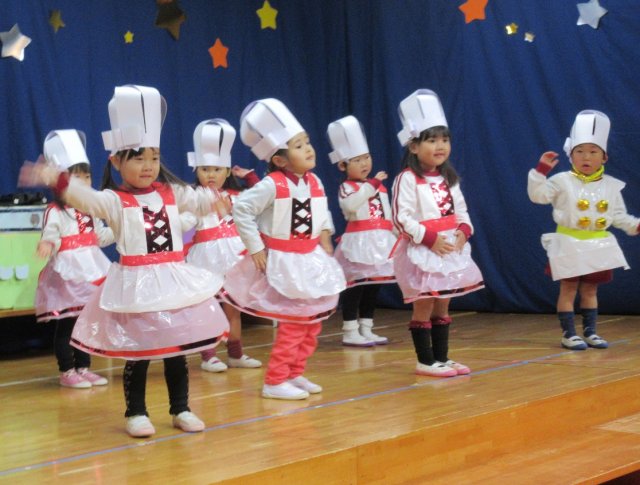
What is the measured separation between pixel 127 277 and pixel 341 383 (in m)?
1.30

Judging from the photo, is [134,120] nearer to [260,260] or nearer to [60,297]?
[260,260]

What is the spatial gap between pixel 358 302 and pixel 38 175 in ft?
9.13

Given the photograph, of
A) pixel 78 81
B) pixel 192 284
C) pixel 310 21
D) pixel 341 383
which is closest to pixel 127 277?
pixel 192 284

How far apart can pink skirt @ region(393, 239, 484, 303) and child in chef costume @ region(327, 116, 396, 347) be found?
1.16 metres

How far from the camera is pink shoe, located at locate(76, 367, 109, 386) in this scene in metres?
4.32

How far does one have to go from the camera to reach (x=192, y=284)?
3.13 metres

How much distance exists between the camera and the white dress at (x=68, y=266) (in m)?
4.39

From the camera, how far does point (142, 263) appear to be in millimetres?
3125

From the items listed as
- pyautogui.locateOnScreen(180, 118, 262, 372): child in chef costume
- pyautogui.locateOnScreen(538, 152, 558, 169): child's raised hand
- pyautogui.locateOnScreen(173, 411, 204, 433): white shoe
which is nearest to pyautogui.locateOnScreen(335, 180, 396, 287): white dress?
pyautogui.locateOnScreen(180, 118, 262, 372): child in chef costume

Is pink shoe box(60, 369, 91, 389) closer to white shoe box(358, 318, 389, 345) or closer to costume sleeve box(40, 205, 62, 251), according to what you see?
costume sleeve box(40, 205, 62, 251)

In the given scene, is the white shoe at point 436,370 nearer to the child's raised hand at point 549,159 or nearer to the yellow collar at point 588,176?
the child's raised hand at point 549,159

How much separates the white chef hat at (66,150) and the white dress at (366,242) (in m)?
1.51

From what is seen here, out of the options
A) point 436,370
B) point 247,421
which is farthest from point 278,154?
point 436,370

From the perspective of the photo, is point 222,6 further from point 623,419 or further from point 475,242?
point 623,419
